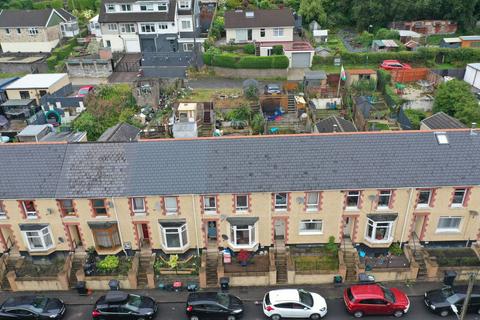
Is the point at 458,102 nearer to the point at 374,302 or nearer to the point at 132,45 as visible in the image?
the point at 374,302

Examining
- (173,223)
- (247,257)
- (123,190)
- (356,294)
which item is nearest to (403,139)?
(356,294)

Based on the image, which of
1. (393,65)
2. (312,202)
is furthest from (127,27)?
(312,202)

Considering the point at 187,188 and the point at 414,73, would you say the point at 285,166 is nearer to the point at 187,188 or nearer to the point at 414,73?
the point at 187,188

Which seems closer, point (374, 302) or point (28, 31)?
point (374, 302)

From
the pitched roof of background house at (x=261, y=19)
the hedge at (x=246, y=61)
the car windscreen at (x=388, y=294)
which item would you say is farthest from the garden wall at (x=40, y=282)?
the pitched roof of background house at (x=261, y=19)

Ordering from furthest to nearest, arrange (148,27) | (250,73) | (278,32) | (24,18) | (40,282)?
(24,18) < (148,27) < (278,32) < (250,73) < (40,282)

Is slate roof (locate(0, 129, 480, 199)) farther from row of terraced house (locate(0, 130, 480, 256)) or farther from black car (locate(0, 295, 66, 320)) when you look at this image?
black car (locate(0, 295, 66, 320))

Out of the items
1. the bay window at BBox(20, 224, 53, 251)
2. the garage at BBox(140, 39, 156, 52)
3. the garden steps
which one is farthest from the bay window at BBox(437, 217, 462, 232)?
the garage at BBox(140, 39, 156, 52)
